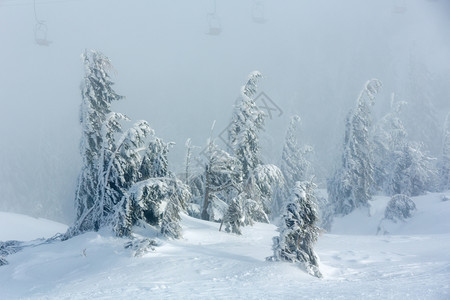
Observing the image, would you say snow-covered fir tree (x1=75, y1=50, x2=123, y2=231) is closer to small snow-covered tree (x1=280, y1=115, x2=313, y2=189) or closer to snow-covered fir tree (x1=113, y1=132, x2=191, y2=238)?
snow-covered fir tree (x1=113, y1=132, x2=191, y2=238)

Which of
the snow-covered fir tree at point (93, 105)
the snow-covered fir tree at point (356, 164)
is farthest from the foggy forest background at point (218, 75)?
the snow-covered fir tree at point (93, 105)

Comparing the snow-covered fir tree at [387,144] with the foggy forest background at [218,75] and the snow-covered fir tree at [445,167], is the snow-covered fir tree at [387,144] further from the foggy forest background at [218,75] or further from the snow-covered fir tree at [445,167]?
the foggy forest background at [218,75]

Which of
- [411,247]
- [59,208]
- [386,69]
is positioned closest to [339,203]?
[411,247]

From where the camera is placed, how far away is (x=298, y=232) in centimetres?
1175

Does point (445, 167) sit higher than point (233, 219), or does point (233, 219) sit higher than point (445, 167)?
point (445, 167)

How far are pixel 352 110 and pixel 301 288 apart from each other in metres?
25.5

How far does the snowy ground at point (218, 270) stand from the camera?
31.7 feet

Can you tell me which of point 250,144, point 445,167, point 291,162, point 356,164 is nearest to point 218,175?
point 250,144

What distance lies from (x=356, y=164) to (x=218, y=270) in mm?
25872

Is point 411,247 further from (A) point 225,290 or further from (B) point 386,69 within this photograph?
(B) point 386,69

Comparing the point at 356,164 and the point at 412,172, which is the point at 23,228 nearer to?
the point at 356,164

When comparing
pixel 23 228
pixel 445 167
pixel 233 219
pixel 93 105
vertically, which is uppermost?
pixel 93 105

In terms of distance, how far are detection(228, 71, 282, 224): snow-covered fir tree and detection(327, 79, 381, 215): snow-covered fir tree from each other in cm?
1492

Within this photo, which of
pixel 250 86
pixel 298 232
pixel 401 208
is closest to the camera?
pixel 298 232
